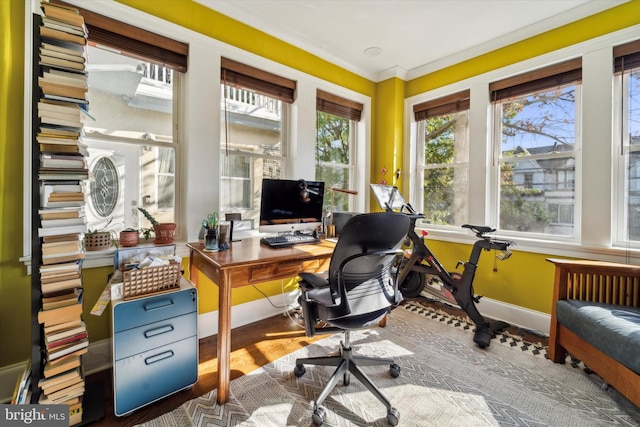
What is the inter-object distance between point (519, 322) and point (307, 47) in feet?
10.9

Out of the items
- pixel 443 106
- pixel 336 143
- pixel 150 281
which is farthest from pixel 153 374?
pixel 443 106

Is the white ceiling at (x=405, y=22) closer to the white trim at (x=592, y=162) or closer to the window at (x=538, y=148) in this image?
the white trim at (x=592, y=162)

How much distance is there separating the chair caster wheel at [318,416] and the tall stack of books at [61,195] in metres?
1.17

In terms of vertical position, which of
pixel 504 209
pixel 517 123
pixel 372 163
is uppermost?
pixel 517 123

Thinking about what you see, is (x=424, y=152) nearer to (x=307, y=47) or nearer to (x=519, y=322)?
(x=307, y=47)

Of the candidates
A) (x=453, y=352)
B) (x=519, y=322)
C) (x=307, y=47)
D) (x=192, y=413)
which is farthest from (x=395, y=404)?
(x=307, y=47)

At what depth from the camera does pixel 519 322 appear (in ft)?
8.39

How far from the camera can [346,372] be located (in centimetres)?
168

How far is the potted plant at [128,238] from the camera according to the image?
1879 mm

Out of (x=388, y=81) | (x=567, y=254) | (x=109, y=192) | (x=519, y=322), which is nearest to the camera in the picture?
(x=109, y=192)

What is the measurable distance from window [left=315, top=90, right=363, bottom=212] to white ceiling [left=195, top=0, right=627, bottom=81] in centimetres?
48

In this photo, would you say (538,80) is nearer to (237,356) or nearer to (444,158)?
(444,158)

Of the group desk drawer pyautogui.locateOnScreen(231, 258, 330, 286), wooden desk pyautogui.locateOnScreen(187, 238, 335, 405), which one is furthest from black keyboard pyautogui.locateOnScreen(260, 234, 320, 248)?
desk drawer pyautogui.locateOnScreen(231, 258, 330, 286)

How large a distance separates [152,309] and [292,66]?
2.41 metres
